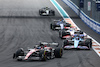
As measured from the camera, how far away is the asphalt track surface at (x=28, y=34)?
20.6 metres

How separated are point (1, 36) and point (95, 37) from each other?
9.76m

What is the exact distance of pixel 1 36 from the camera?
35.7 meters

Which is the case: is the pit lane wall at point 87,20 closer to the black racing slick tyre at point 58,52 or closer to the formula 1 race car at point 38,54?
the black racing slick tyre at point 58,52

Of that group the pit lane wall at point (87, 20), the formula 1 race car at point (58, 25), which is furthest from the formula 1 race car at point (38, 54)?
the pit lane wall at point (87, 20)

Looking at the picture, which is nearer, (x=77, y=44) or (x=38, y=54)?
(x=38, y=54)

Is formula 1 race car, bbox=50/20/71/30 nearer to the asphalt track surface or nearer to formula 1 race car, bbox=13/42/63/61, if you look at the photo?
the asphalt track surface

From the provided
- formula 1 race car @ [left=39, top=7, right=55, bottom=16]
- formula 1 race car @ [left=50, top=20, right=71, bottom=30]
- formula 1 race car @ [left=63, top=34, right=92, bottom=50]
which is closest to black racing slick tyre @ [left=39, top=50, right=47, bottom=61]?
formula 1 race car @ [left=63, top=34, right=92, bottom=50]

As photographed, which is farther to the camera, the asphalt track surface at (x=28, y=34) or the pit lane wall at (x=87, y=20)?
the pit lane wall at (x=87, y=20)

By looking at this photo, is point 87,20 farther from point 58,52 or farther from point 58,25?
point 58,52

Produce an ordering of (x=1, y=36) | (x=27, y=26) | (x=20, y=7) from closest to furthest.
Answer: (x=1, y=36) < (x=27, y=26) < (x=20, y=7)

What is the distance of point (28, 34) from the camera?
37.1 metres

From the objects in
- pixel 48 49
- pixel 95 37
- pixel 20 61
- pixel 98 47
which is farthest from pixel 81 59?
pixel 95 37

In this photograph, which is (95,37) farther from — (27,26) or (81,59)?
(81,59)

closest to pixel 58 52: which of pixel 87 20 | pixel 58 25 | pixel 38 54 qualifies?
pixel 38 54
